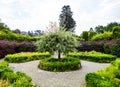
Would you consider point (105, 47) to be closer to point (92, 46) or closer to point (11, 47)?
point (92, 46)

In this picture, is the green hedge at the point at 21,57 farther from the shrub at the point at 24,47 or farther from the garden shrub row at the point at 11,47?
the shrub at the point at 24,47

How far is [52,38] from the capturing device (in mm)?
12984

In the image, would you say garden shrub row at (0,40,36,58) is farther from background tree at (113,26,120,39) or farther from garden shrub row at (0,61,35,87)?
garden shrub row at (0,61,35,87)

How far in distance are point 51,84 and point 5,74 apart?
178 cm

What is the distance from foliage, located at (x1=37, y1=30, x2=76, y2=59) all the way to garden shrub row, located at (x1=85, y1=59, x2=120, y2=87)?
11.4ft

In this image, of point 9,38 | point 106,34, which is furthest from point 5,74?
point 106,34

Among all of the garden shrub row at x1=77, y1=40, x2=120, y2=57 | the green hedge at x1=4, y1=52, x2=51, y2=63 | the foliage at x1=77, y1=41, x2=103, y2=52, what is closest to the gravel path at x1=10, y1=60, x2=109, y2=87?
the green hedge at x1=4, y1=52, x2=51, y2=63

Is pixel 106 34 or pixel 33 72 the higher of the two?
pixel 106 34

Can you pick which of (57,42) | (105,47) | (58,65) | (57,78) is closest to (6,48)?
(57,42)

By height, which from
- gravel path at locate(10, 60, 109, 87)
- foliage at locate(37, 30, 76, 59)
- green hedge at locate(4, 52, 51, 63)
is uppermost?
foliage at locate(37, 30, 76, 59)

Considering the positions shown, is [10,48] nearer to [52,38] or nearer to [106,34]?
[52,38]

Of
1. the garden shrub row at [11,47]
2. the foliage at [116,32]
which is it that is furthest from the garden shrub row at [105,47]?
the garden shrub row at [11,47]

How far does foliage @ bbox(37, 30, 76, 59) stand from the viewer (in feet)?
42.4

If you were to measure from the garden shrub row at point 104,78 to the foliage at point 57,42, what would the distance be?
3487 mm
